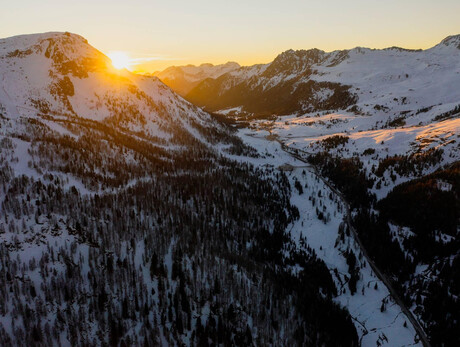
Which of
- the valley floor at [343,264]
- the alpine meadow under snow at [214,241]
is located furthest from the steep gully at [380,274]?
the valley floor at [343,264]

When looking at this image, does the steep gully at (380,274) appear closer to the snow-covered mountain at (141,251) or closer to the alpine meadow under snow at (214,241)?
the alpine meadow under snow at (214,241)

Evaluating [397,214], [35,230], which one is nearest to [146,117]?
[35,230]

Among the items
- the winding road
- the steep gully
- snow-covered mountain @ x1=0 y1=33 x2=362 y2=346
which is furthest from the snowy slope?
the winding road

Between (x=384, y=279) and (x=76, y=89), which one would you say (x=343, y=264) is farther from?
(x=76, y=89)

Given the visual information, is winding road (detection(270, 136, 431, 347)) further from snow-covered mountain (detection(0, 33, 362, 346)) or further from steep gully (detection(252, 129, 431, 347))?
snow-covered mountain (detection(0, 33, 362, 346))

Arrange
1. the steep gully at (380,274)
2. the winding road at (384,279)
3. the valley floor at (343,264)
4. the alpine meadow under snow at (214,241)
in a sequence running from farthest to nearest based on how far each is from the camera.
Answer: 1. the valley floor at (343,264)
2. the steep gully at (380,274)
3. the winding road at (384,279)
4. the alpine meadow under snow at (214,241)

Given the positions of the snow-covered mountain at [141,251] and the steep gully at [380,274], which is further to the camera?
the steep gully at [380,274]

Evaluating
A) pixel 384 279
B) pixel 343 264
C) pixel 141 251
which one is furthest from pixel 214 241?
pixel 384 279

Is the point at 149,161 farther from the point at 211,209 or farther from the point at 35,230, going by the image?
the point at 35,230
